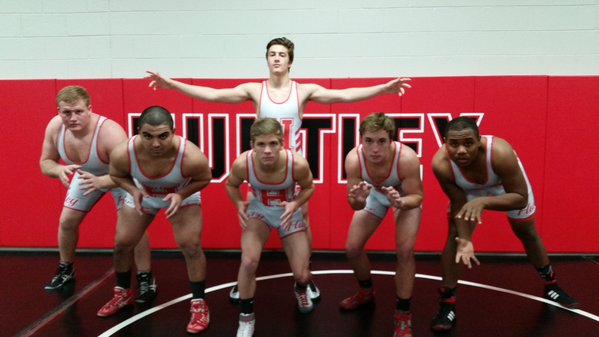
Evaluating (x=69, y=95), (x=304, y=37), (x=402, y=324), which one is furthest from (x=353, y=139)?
(x=69, y=95)

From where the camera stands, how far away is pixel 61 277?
4.02 m

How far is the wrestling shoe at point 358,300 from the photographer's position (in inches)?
139

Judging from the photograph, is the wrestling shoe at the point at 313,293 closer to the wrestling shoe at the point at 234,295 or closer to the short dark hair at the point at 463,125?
the wrestling shoe at the point at 234,295

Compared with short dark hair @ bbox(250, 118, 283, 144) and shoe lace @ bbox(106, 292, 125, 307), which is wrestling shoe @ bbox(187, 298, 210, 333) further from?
short dark hair @ bbox(250, 118, 283, 144)

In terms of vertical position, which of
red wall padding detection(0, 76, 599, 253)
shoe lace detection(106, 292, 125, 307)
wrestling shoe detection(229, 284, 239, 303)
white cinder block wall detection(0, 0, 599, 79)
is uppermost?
white cinder block wall detection(0, 0, 599, 79)

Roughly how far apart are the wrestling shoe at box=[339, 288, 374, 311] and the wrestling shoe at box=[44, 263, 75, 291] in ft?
7.88

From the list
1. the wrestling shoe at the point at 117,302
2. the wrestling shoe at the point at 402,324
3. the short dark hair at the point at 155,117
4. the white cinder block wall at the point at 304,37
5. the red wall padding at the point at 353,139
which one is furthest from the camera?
the white cinder block wall at the point at 304,37

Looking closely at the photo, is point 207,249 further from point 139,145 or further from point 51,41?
point 51,41

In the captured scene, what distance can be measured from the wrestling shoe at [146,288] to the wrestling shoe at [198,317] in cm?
65

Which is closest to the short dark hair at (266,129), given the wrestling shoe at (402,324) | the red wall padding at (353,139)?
the wrestling shoe at (402,324)

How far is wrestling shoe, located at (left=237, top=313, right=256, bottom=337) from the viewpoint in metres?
3.02

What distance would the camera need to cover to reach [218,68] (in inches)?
193

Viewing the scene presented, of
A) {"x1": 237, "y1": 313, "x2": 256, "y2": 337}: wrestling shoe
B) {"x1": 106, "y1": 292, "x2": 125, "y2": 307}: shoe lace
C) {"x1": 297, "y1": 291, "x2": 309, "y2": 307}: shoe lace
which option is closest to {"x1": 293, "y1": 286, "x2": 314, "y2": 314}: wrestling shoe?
{"x1": 297, "y1": 291, "x2": 309, "y2": 307}: shoe lace

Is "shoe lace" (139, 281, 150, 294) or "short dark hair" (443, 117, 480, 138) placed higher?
"short dark hair" (443, 117, 480, 138)
